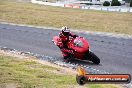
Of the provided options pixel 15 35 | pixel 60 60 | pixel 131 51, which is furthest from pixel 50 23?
pixel 60 60

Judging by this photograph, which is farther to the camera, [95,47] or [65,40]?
[95,47]

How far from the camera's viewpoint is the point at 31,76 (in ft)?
42.3

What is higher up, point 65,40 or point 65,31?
point 65,31

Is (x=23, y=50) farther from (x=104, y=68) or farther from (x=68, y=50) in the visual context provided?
(x=104, y=68)

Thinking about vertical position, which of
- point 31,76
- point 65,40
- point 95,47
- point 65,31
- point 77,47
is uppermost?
point 65,31

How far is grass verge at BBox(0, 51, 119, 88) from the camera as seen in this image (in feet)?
38.1

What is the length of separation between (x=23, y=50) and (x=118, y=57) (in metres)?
5.01

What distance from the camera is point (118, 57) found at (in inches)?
717

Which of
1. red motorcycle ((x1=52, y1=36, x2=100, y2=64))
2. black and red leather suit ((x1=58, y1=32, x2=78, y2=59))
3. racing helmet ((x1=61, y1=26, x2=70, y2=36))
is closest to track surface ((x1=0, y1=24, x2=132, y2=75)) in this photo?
red motorcycle ((x1=52, y1=36, x2=100, y2=64))

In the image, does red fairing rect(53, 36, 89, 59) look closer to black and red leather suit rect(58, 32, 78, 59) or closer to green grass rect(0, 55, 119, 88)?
black and red leather suit rect(58, 32, 78, 59)

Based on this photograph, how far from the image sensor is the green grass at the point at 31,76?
11.6 m

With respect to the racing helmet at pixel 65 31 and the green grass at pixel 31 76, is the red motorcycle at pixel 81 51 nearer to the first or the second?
the racing helmet at pixel 65 31

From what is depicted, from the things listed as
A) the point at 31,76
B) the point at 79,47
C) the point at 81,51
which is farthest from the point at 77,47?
the point at 31,76

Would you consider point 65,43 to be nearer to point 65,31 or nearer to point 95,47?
point 65,31
